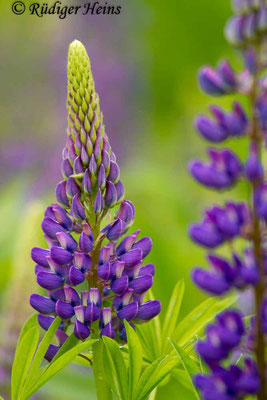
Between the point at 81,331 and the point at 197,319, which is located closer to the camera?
the point at 81,331

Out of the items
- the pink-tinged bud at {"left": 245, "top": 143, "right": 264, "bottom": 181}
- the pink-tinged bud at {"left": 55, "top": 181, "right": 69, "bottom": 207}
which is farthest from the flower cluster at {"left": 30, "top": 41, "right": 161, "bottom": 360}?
the pink-tinged bud at {"left": 245, "top": 143, "right": 264, "bottom": 181}

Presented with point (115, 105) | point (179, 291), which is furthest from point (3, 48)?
point (179, 291)

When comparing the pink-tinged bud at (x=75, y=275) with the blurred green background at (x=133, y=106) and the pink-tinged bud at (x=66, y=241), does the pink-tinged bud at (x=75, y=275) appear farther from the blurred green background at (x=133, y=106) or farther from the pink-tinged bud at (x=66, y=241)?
the blurred green background at (x=133, y=106)

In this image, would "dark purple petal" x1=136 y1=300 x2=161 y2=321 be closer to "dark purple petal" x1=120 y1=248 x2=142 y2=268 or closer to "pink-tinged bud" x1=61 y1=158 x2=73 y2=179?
"dark purple petal" x1=120 y1=248 x2=142 y2=268

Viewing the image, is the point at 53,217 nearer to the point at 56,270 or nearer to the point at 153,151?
the point at 56,270

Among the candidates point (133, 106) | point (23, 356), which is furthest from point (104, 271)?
point (133, 106)

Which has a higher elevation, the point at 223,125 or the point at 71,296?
the point at 223,125

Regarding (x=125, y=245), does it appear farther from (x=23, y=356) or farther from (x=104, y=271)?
(x=23, y=356)

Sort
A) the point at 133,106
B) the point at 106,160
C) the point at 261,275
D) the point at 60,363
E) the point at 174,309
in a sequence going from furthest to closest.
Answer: the point at 133,106
the point at 174,309
the point at 106,160
the point at 60,363
the point at 261,275

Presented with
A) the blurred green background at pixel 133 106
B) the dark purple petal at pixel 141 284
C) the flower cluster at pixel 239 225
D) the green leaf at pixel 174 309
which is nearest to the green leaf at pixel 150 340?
the green leaf at pixel 174 309
